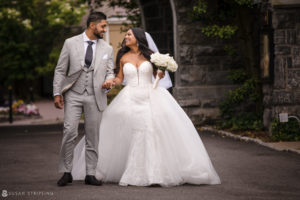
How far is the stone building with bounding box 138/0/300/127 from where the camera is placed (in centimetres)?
1338

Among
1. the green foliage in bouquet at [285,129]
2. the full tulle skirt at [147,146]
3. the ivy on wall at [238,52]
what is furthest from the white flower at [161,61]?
the ivy on wall at [238,52]

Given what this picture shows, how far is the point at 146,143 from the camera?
27.8 ft

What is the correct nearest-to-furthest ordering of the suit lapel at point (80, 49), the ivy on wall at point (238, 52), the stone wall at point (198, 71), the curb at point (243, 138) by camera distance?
the suit lapel at point (80, 49) < the curb at point (243, 138) < the ivy on wall at point (238, 52) < the stone wall at point (198, 71)

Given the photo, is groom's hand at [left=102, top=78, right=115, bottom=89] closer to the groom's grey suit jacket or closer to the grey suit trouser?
the groom's grey suit jacket

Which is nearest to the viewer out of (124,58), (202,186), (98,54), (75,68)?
(202,186)

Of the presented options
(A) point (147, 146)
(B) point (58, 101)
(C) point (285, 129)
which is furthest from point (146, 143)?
(C) point (285, 129)

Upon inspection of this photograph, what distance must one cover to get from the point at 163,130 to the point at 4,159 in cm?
393

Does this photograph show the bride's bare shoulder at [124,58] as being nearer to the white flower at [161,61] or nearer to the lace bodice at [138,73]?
the lace bodice at [138,73]

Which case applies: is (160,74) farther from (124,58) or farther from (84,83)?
(84,83)

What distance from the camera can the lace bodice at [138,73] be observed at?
891 centimetres

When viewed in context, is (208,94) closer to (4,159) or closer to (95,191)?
(4,159)

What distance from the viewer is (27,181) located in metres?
8.88

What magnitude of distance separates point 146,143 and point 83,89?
101cm

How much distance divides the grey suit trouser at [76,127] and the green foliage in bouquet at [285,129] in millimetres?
Result: 5660
